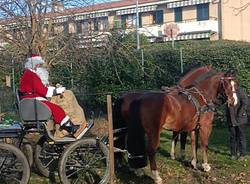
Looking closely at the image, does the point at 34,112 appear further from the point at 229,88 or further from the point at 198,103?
the point at 229,88

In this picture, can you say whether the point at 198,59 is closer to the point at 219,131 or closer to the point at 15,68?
the point at 219,131

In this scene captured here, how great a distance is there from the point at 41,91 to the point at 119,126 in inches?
78.9

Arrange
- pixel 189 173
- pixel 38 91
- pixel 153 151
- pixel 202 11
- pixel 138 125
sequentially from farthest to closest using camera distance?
pixel 202 11 → pixel 189 173 → pixel 138 125 → pixel 153 151 → pixel 38 91

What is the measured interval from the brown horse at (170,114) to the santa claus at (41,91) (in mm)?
1014

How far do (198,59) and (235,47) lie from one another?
1.25 m

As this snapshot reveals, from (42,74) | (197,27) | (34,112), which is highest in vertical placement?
(197,27)

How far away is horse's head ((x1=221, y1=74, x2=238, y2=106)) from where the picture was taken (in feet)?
28.9

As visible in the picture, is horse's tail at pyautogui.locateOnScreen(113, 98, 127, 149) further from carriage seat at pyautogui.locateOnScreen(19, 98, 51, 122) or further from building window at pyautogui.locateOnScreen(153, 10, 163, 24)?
building window at pyautogui.locateOnScreen(153, 10, 163, 24)

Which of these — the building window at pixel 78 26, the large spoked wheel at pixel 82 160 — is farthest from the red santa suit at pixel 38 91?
the building window at pixel 78 26

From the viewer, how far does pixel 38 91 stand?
6.99 m

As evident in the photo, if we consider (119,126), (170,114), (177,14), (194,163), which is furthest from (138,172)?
(177,14)

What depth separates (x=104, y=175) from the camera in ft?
23.6

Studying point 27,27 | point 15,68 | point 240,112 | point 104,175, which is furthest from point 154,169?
point 15,68

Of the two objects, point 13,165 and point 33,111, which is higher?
point 33,111
